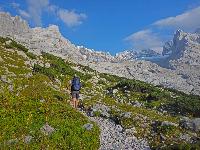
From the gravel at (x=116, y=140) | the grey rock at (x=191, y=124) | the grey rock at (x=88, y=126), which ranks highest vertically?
the grey rock at (x=191, y=124)

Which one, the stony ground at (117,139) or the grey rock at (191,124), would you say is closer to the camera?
the stony ground at (117,139)

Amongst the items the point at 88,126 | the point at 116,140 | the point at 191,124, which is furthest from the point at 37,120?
the point at 191,124

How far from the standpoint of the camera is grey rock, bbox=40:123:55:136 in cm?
2549

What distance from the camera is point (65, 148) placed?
2395cm

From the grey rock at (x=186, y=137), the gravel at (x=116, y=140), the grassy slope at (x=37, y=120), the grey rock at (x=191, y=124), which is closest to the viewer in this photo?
the grassy slope at (x=37, y=120)

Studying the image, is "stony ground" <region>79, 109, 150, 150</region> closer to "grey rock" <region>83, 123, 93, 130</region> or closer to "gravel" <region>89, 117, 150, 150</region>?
"gravel" <region>89, 117, 150, 150</region>

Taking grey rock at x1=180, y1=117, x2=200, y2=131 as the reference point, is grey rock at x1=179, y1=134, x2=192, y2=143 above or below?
below

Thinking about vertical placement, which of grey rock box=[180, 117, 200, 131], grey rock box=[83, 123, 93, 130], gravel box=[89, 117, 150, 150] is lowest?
gravel box=[89, 117, 150, 150]

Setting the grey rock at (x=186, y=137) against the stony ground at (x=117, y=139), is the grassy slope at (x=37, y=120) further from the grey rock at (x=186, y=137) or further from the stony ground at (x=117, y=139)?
the grey rock at (x=186, y=137)

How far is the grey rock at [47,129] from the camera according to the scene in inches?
1004

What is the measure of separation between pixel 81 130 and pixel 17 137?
4835 mm

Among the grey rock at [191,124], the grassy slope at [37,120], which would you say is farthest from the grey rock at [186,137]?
the grassy slope at [37,120]

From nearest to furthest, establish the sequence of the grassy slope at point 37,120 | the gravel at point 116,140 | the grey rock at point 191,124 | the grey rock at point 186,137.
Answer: the grassy slope at point 37,120 → the gravel at point 116,140 → the grey rock at point 186,137 → the grey rock at point 191,124

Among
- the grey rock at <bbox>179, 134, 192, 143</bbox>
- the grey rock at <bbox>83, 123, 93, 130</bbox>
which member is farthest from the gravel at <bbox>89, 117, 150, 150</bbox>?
the grey rock at <bbox>179, 134, 192, 143</bbox>
